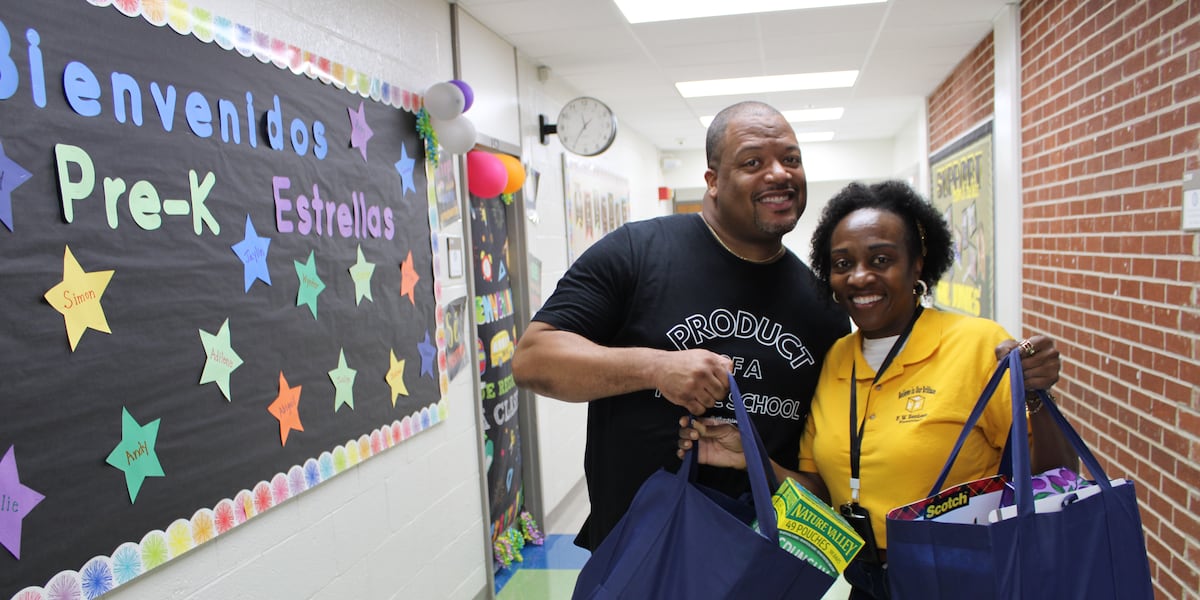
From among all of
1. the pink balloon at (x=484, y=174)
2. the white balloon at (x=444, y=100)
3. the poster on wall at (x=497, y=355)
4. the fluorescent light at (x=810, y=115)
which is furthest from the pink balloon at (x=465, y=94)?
the fluorescent light at (x=810, y=115)

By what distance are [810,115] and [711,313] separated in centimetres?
683

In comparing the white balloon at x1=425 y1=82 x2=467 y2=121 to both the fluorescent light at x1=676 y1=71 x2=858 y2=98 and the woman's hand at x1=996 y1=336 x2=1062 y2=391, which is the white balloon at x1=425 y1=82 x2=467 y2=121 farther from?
the fluorescent light at x1=676 y1=71 x2=858 y2=98

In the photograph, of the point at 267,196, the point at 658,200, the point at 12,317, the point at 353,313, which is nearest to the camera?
the point at 12,317

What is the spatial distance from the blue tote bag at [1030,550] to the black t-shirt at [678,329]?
1.19 feet

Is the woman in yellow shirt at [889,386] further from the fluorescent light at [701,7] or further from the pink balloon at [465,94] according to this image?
the fluorescent light at [701,7]

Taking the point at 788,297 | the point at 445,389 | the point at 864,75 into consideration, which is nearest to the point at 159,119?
the point at 788,297

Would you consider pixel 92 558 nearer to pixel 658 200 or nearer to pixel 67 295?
pixel 67 295

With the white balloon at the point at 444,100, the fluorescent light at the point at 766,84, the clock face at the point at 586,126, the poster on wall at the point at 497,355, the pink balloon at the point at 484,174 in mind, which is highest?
the fluorescent light at the point at 766,84

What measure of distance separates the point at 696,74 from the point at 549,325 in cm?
431

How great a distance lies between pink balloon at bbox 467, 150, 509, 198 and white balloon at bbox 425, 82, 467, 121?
18.5 inches

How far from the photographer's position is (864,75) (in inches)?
220

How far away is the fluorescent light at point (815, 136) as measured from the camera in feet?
30.5

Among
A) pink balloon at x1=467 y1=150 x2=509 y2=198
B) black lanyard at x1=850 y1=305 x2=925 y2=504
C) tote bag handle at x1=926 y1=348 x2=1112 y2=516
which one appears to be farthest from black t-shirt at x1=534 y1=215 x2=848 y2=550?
pink balloon at x1=467 y1=150 x2=509 y2=198

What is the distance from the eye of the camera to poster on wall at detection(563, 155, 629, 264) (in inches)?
204
